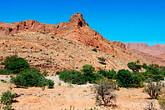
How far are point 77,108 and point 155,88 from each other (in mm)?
7837

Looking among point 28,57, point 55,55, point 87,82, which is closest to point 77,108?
point 87,82

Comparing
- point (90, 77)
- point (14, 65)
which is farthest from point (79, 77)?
point (14, 65)

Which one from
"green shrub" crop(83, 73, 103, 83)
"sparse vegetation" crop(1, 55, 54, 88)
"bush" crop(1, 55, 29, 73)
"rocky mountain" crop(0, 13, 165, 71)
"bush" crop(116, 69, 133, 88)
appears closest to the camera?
"sparse vegetation" crop(1, 55, 54, 88)

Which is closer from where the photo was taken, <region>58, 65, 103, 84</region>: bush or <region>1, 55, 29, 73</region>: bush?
<region>58, 65, 103, 84</region>: bush

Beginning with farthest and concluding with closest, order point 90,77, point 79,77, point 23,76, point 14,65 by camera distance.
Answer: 1. point 90,77
2. point 14,65
3. point 79,77
4. point 23,76

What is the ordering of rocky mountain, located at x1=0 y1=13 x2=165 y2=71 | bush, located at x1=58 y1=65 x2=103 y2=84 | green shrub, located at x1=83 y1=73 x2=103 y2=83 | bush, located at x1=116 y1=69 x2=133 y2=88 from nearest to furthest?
bush, located at x1=116 y1=69 x2=133 y2=88 → bush, located at x1=58 y1=65 x2=103 y2=84 → green shrub, located at x1=83 y1=73 x2=103 y2=83 → rocky mountain, located at x1=0 y1=13 x2=165 y2=71

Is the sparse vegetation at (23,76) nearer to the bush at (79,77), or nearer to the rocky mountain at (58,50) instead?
the rocky mountain at (58,50)

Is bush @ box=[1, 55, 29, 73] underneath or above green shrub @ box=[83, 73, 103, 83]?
above

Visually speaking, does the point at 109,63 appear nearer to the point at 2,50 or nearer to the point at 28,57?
the point at 28,57

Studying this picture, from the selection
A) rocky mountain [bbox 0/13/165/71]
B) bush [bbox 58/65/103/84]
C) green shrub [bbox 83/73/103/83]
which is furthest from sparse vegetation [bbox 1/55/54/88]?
green shrub [bbox 83/73/103/83]

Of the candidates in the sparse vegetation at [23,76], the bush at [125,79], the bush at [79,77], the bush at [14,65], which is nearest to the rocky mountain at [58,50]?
the bush at [14,65]

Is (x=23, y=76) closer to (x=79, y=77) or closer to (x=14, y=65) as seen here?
(x=14, y=65)

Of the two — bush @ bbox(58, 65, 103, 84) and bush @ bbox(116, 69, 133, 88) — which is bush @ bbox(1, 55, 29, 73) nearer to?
bush @ bbox(58, 65, 103, 84)

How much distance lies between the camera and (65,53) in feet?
Answer: 113
